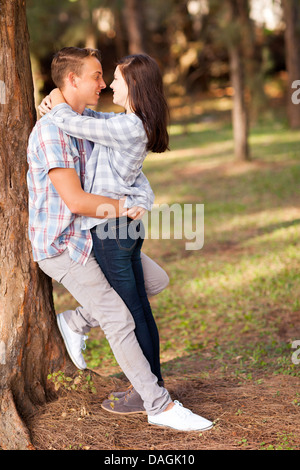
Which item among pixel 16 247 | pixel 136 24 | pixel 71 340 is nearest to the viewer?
pixel 16 247

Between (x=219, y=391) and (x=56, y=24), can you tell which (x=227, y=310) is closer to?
(x=219, y=391)

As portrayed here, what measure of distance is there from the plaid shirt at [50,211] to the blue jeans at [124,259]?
0.08 meters

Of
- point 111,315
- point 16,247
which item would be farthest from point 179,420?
point 16,247

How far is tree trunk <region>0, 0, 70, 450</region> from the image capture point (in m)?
3.08

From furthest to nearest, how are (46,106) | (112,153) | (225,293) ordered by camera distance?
(225,293) < (46,106) < (112,153)

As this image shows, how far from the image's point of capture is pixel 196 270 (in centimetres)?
672

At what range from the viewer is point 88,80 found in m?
2.98

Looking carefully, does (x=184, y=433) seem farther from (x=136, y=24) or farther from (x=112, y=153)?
(x=136, y=24)

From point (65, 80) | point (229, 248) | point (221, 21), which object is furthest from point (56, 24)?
point (65, 80)

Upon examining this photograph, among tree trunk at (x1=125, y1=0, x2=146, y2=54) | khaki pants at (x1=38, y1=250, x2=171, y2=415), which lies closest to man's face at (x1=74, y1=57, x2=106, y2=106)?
khaki pants at (x1=38, y1=250, x2=171, y2=415)

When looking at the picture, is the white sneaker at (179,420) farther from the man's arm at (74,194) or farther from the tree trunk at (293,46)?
the tree trunk at (293,46)

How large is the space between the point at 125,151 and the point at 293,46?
45.7ft

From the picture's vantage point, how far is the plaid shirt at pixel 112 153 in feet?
9.11
